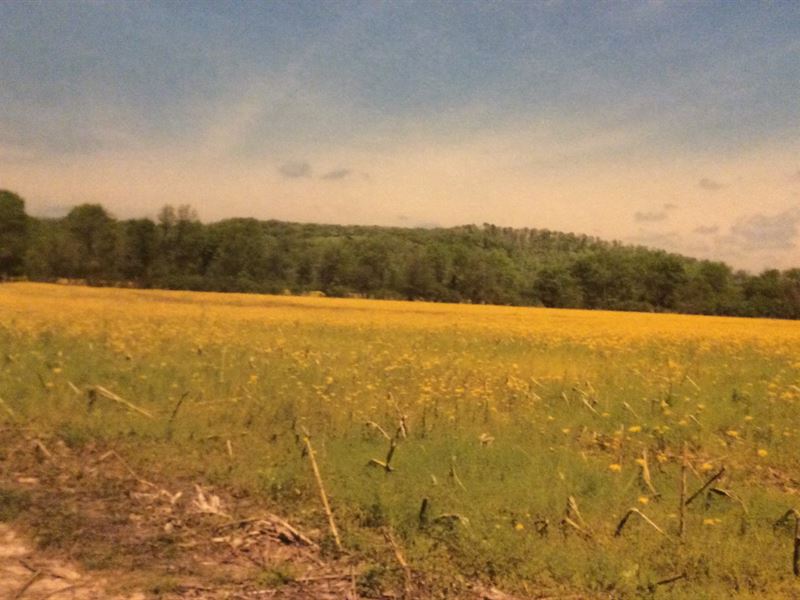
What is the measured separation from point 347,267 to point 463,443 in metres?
59.6

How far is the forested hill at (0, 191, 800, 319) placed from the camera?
157 feet

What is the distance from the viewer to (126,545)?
4.45 metres

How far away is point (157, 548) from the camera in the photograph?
174 inches

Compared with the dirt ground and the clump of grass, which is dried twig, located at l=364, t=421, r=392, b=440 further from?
the clump of grass

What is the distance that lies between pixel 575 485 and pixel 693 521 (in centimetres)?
105

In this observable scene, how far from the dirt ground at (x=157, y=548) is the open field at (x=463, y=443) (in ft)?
0.35

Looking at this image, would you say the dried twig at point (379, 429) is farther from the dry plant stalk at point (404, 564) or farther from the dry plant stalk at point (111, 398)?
the dry plant stalk at point (111, 398)

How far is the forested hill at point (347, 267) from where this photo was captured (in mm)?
47938

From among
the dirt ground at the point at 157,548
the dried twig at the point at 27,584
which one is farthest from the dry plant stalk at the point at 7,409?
the dried twig at the point at 27,584

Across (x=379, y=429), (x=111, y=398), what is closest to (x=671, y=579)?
(x=379, y=429)

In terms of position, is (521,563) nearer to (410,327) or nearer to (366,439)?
(366,439)

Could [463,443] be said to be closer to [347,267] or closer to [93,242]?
[93,242]

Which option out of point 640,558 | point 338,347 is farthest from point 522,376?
point 640,558

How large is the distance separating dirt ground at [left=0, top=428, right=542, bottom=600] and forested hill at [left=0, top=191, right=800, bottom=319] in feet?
146
